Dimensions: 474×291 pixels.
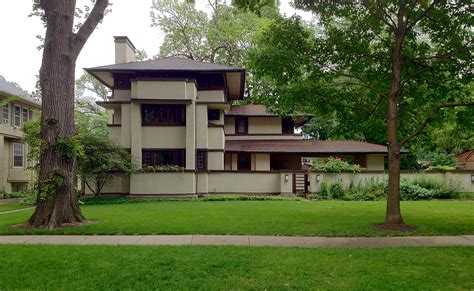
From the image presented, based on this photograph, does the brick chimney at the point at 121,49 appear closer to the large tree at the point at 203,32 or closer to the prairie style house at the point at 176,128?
the prairie style house at the point at 176,128

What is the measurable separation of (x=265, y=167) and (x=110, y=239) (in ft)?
70.1

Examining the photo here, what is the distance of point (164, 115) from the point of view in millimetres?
24578

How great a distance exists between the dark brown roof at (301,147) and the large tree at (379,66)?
621 inches

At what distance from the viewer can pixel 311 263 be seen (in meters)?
7.14

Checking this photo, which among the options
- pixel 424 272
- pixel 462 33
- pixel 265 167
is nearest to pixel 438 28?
pixel 462 33

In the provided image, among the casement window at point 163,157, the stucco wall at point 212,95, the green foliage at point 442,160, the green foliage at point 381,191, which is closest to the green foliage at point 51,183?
the casement window at point 163,157

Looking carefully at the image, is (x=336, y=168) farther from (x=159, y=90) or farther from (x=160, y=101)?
(x=159, y=90)

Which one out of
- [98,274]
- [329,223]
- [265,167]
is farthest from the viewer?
[265,167]

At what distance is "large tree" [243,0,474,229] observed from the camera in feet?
39.2

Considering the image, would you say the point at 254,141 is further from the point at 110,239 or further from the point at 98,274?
the point at 98,274

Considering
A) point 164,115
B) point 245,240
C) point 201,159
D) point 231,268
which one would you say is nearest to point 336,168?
point 201,159

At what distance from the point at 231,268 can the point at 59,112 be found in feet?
26.5

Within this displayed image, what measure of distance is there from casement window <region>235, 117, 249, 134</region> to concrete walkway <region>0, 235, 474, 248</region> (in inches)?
899

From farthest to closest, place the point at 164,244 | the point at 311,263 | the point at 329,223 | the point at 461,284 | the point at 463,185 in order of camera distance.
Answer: the point at 463,185 → the point at 329,223 → the point at 164,244 → the point at 311,263 → the point at 461,284
